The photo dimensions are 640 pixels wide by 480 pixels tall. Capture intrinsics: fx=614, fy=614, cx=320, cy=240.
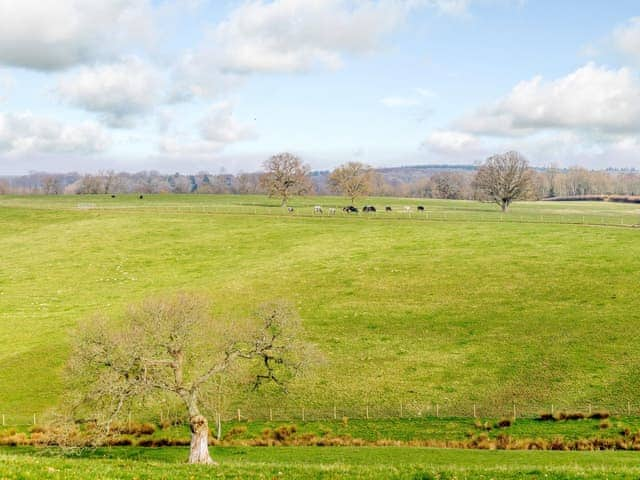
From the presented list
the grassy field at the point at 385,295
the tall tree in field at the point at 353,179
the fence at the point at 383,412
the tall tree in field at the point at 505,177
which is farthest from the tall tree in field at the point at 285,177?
the fence at the point at 383,412

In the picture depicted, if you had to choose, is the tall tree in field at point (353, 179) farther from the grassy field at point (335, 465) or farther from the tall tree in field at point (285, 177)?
the grassy field at point (335, 465)

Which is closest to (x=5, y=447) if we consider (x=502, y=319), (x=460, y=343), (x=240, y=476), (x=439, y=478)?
(x=240, y=476)

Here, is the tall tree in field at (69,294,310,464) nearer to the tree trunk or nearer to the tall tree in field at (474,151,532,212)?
the tree trunk

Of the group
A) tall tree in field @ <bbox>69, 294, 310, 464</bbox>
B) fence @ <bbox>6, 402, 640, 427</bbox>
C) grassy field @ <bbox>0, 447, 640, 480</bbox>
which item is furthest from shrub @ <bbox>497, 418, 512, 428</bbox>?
tall tree in field @ <bbox>69, 294, 310, 464</bbox>

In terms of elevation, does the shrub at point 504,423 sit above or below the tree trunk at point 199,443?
below

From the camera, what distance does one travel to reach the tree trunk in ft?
98.5

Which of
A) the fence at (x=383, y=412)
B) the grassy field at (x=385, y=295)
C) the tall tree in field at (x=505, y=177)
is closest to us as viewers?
the fence at (x=383, y=412)

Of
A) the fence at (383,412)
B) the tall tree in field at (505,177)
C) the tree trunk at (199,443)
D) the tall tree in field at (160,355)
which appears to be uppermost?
the tall tree in field at (505,177)

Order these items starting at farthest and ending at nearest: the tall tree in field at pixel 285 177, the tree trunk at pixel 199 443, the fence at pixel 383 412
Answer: the tall tree in field at pixel 285 177, the fence at pixel 383 412, the tree trunk at pixel 199 443

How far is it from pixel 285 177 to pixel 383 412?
108 metres

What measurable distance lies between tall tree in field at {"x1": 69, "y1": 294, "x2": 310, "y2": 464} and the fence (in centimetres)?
658

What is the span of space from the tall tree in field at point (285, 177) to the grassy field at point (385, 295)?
2724 cm

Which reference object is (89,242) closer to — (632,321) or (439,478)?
(632,321)

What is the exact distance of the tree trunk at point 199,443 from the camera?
3003 centimetres
